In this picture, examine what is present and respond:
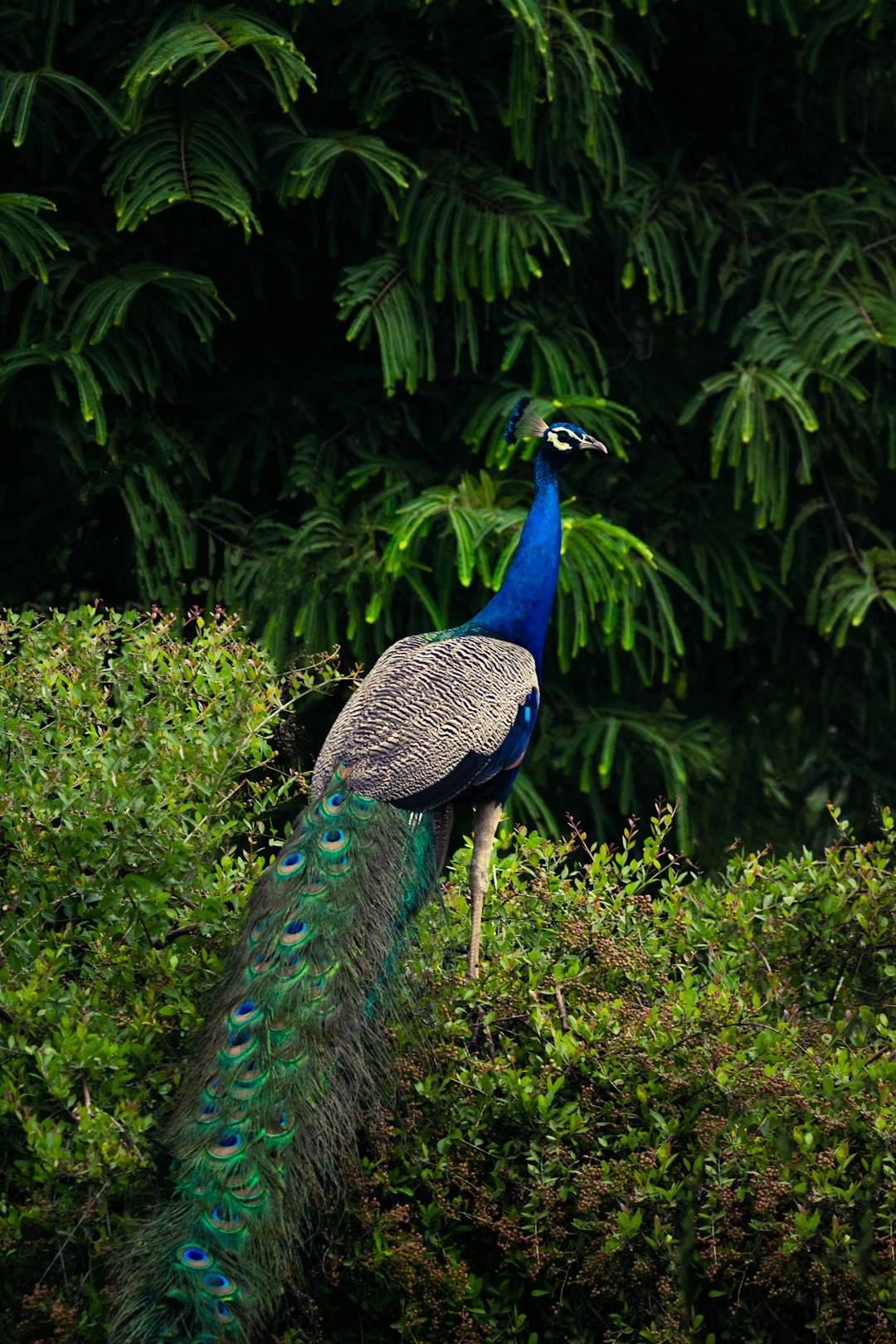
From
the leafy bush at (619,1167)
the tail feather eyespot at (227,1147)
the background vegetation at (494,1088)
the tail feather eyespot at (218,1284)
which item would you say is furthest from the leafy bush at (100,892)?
the leafy bush at (619,1167)

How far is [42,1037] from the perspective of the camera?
296 cm

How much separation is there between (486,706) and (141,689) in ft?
2.66

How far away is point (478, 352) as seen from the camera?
18.7 feet

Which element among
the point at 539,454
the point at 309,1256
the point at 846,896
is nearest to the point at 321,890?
the point at 309,1256

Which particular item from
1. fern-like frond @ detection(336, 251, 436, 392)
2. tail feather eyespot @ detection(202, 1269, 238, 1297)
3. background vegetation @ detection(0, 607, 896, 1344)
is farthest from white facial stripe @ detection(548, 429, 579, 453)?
tail feather eyespot @ detection(202, 1269, 238, 1297)

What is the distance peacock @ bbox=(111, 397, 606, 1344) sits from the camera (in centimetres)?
265

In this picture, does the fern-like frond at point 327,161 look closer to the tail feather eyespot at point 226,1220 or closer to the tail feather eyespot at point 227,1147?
the tail feather eyespot at point 227,1147

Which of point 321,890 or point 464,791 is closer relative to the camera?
point 321,890

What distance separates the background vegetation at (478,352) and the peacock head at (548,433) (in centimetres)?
46

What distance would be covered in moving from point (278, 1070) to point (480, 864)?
813 mm

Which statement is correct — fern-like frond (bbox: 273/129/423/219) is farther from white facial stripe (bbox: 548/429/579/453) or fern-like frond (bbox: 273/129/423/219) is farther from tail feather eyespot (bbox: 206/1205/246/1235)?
tail feather eyespot (bbox: 206/1205/246/1235)

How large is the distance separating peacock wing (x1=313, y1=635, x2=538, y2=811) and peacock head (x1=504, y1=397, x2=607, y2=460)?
2.38 ft

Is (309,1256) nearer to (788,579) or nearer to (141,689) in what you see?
(141,689)

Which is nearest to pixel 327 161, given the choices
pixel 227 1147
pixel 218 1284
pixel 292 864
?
pixel 292 864
